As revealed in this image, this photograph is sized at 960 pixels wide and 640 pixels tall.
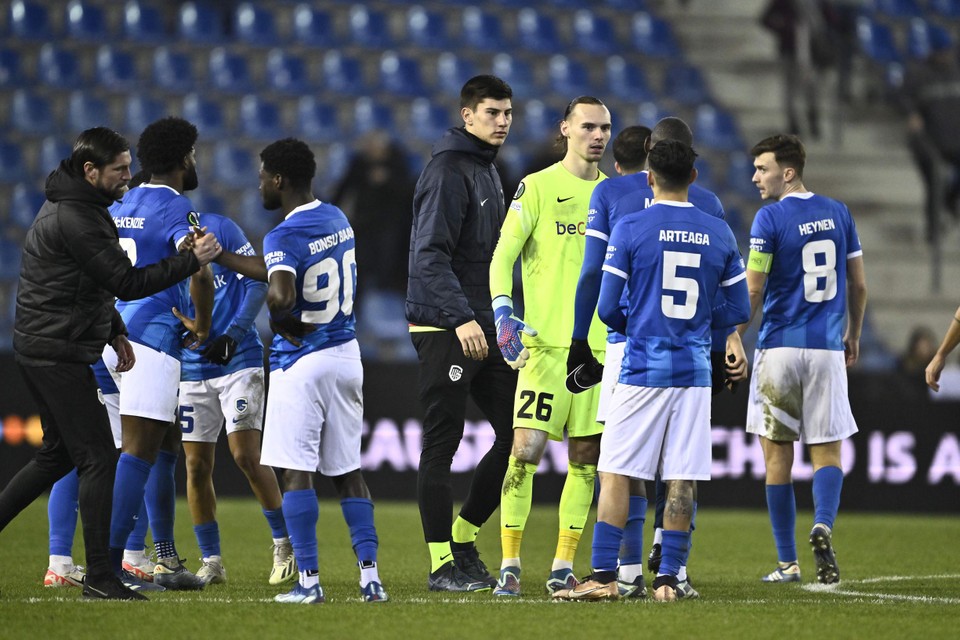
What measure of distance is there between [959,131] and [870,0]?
3.41 m

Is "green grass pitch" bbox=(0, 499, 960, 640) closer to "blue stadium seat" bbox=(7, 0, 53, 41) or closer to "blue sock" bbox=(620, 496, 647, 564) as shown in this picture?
"blue sock" bbox=(620, 496, 647, 564)

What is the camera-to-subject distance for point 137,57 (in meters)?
16.2

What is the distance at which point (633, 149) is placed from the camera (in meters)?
7.07

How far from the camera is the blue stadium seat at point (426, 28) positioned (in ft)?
55.1

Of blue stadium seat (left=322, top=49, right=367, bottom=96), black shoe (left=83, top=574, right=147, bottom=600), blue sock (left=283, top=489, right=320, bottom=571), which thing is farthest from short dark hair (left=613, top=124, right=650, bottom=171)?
blue stadium seat (left=322, top=49, right=367, bottom=96)

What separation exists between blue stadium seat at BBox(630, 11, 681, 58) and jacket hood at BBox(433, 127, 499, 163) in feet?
36.0

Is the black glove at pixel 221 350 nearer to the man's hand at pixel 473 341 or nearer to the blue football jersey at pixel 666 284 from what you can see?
the man's hand at pixel 473 341

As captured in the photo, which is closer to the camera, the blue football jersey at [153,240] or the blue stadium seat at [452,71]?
the blue football jersey at [153,240]

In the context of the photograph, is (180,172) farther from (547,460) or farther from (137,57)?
(137,57)

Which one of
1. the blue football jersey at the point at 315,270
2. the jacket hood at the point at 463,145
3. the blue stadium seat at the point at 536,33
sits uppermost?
the blue stadium seat at the point at 536,33

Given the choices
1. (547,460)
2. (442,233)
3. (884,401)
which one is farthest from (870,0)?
(442,233)

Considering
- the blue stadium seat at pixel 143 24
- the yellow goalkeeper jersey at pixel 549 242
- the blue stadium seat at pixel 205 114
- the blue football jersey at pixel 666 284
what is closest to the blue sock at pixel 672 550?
the blue football jersey at pixel 666 284

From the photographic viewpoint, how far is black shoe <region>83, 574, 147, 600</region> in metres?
6.10

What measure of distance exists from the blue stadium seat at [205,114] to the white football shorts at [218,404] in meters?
8.53
